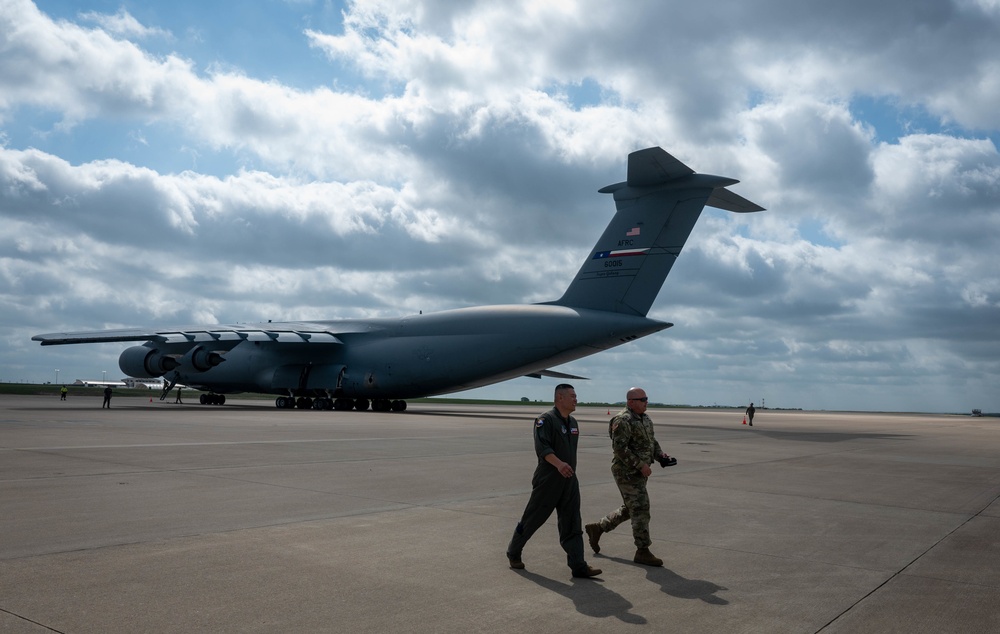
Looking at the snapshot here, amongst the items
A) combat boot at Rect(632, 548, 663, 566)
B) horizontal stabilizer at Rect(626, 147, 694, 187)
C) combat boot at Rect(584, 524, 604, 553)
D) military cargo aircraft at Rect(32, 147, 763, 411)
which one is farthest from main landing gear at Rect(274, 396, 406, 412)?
combat boot at Rect(632, 548, 663, 566)

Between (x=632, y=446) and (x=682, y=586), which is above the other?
(x=632, y=446)

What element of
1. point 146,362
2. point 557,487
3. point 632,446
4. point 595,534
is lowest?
point 595,534

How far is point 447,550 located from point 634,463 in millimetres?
1681

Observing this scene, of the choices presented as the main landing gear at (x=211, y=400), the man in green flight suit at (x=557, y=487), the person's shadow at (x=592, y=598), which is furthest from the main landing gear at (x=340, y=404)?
the person's shadow at (x=592, y=598)

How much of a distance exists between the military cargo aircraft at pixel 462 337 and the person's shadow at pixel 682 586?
840 inches

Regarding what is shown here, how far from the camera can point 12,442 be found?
1480 centimetres

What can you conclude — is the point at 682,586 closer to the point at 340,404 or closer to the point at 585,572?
the point at 585,572

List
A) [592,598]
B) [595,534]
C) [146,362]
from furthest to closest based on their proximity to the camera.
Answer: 1. [146,362]
2. [595,534]
3. [592,598]

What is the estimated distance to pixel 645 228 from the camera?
28.3m

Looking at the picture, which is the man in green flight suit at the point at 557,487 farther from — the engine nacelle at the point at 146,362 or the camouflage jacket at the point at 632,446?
the engine nacelle at the point at 146,362

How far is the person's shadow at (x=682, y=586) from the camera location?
530cm

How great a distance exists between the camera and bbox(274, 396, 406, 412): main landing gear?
125 feet

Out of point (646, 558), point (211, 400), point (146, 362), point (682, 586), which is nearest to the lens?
point (682, 586)

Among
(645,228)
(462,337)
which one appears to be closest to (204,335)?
(462,337)
